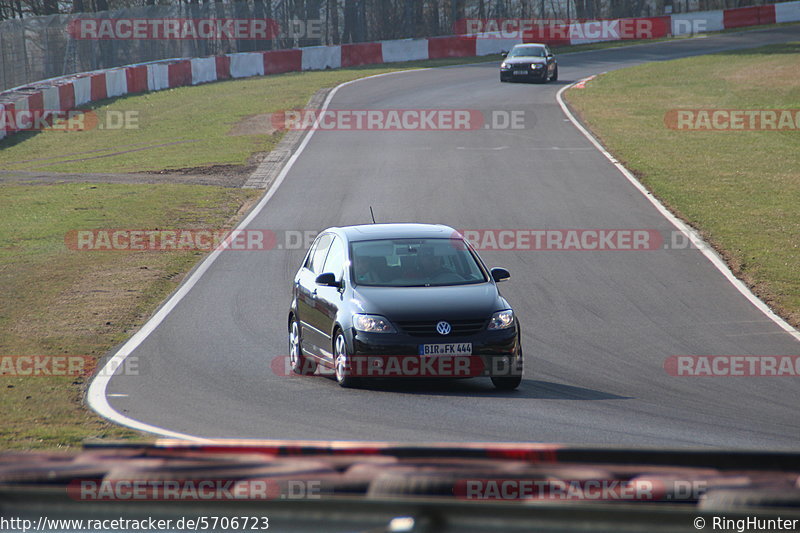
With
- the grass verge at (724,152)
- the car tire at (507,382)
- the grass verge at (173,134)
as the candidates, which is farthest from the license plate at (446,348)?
the grass verge at (173,134)

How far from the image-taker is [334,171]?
27516mm

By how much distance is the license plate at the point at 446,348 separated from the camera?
1044 centimetres

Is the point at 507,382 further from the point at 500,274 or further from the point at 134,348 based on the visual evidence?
the point at 134,348

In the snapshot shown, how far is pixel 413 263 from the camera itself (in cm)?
1158

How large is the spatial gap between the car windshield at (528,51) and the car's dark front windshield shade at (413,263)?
114ft

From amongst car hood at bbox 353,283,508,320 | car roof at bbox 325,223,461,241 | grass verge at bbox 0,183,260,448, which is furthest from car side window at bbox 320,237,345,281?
grass verge at bbox 0,183,260,448

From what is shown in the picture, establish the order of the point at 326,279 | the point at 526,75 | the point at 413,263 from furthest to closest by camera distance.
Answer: the point at 526,75
the point at 413,263
the point at 326,279

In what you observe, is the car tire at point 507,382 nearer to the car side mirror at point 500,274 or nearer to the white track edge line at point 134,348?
the car side mirror at point 500,274

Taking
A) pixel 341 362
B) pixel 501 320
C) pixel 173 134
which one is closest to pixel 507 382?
pixel 501 320

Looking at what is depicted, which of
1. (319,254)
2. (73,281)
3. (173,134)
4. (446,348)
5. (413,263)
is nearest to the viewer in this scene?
(446,348)

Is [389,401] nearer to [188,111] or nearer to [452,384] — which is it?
[452,384]

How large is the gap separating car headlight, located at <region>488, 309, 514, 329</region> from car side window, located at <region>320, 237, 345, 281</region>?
1.94m

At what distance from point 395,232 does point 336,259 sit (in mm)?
788

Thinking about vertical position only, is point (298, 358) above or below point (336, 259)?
below
